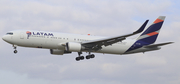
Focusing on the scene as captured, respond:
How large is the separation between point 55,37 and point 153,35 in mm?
19164

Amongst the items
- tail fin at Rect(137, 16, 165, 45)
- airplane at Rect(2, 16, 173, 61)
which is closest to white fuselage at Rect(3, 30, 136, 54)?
airplane at Rect(2, 16, 173, 61)

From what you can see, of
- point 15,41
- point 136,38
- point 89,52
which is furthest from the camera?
point 136,38

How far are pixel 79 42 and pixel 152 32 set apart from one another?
15.1 metres

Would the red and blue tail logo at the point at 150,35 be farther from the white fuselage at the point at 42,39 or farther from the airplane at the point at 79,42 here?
the white fuselage at the point at 42,39

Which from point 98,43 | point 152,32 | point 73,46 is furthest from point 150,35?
point 73,46

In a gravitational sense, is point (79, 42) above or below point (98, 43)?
above

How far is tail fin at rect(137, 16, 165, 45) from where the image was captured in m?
59.8

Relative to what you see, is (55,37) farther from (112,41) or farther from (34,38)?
(112,41)

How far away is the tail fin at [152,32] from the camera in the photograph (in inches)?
2352

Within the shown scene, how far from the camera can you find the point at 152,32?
61.1 meters

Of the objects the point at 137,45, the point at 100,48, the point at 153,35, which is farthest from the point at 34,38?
the point at 153,35

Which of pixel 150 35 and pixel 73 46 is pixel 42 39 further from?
pixel 150 35

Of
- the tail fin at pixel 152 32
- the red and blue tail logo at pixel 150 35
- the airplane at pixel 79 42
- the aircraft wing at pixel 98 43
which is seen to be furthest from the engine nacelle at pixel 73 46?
the tail fin at pixel 152 32

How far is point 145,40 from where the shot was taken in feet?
196
